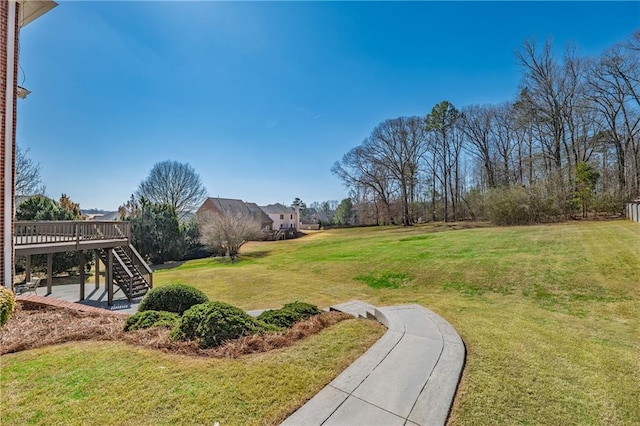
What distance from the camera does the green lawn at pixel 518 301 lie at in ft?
8.37

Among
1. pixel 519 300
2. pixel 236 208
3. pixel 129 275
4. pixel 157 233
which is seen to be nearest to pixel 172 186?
pixel 236 208

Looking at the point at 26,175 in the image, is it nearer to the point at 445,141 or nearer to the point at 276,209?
the point at 276,209

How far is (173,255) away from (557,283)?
2299 centimetres

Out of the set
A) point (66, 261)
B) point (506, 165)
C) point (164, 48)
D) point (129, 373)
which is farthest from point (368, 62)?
point (506, 165)

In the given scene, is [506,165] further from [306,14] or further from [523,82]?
[306,14]

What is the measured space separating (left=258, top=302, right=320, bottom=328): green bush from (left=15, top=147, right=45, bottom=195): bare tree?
2530cm

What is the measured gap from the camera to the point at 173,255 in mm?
21922

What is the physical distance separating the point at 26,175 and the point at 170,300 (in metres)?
23.7

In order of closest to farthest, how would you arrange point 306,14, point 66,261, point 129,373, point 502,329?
point 129,373
point 502,329
point 306,14
point 66,261

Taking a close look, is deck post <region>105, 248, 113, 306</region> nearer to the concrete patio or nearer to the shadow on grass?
the concrete patio

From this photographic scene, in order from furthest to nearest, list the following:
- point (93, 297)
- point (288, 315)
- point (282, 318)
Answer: point (93, 297)
point (288, 315)
point (282, 318)

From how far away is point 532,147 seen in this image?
2702cm

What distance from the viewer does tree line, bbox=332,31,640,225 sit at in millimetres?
20703

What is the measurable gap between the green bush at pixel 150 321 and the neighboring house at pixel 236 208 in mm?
29070
